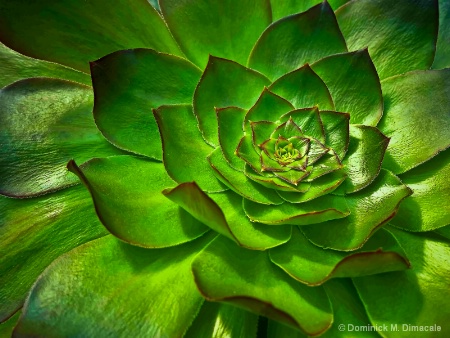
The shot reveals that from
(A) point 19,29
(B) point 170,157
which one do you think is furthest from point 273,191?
(A) point 19,29

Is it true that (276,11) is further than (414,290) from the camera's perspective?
Yes

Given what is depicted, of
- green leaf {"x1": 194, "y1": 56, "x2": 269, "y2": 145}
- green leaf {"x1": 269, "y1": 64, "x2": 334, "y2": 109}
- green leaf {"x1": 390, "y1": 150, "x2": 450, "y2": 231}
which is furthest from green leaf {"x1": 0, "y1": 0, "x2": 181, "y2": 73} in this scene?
green leaf {"x1": 390, "y1": 150, "x2": 450, "y2": 231}

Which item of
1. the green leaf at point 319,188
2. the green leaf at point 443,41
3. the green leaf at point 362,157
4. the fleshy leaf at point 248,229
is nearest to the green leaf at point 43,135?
the fleshy leaf at point 248,229

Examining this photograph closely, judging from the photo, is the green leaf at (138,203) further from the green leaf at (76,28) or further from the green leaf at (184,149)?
the green leaf at (76,28)

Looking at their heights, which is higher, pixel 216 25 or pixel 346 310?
pixel 216 25

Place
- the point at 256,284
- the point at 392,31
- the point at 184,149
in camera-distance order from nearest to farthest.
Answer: the point at 256,284 → the point at 184,149 → the point at 392,31

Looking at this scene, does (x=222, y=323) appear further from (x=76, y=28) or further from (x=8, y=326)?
(x=76, y=28)

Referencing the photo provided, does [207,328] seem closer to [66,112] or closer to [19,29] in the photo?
[66,112]

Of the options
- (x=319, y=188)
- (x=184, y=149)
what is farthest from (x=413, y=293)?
(x=184, y=149)
